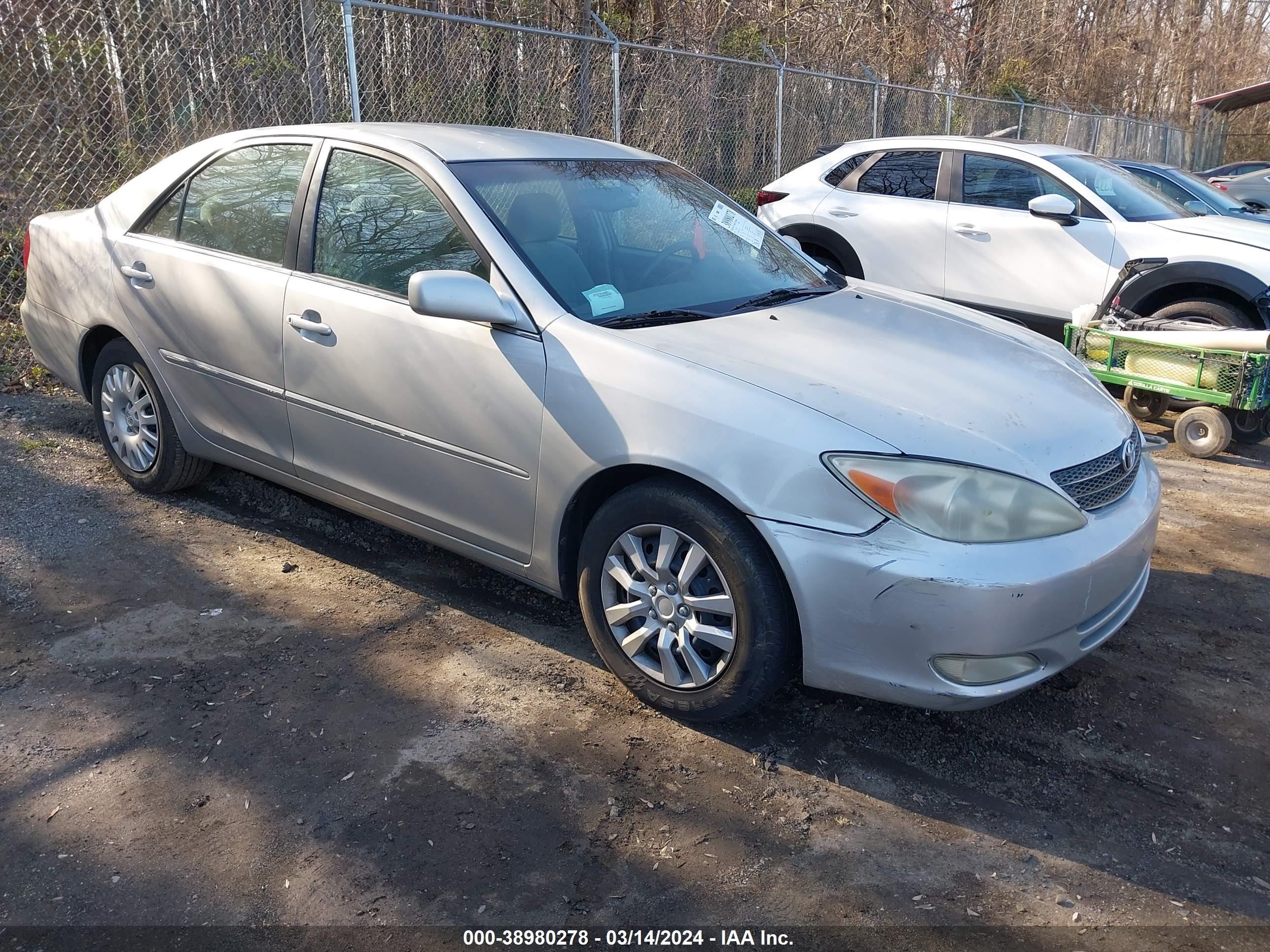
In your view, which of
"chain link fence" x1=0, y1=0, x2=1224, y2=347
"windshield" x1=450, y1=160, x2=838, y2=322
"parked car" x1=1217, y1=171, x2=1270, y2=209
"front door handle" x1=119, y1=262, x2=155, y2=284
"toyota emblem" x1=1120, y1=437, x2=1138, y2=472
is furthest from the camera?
"parked car" x1=1217, y1=171, x2=1270, y2=209

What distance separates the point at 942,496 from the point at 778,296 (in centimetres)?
135

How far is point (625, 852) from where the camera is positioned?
2.70m

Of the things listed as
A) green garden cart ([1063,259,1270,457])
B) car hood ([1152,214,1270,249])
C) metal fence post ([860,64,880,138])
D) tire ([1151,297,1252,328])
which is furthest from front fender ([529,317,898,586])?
metal fence post ([860,64,880,138])

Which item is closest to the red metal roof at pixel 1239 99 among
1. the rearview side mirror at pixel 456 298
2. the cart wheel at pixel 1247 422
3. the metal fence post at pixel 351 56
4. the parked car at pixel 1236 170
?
the parked car at pixel 1236 170

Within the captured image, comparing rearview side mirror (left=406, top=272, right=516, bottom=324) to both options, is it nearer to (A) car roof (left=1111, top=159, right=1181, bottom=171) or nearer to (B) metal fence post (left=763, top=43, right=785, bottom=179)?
(A) car roof (left=1111, top=159, right=1181, bottom=171)

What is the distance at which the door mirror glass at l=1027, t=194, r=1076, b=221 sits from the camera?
7.40m

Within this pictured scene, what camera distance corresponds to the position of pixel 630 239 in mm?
3871

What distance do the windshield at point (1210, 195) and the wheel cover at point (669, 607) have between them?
862 cm

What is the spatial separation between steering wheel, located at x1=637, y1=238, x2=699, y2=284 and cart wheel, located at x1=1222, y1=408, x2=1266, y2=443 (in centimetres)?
427

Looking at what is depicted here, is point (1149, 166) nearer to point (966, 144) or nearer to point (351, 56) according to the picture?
point (966, 144)

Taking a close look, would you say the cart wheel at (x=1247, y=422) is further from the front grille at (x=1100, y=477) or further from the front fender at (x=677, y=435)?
the front fender at (x=677, y=435)

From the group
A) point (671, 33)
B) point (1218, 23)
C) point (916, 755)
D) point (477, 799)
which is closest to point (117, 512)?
point (477, 799)

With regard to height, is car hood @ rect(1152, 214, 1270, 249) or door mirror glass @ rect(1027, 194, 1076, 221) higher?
door mirror glass @ rect(1027, 194, 1076, 221)

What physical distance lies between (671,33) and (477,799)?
12637mm
